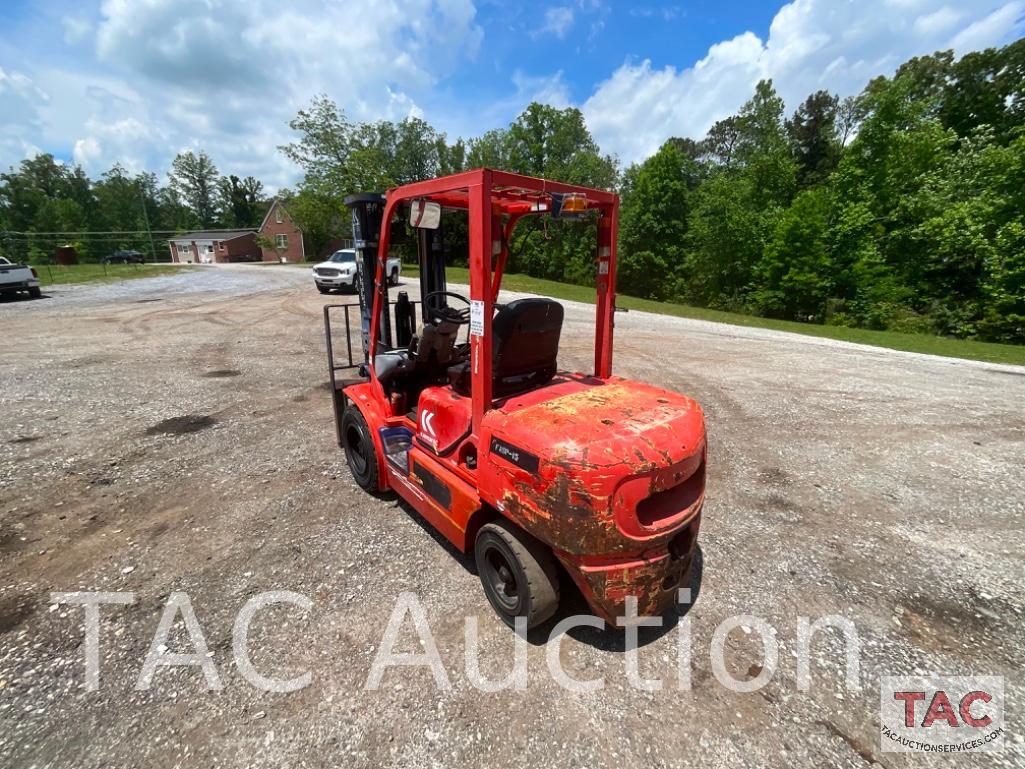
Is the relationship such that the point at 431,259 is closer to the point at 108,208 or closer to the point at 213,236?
the point at 213,236

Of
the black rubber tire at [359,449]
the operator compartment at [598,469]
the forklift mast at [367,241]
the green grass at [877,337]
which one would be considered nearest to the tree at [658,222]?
the green grass at [877,337]

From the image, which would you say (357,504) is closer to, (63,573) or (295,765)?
(63,573)

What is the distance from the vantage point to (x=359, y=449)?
4.72 meters


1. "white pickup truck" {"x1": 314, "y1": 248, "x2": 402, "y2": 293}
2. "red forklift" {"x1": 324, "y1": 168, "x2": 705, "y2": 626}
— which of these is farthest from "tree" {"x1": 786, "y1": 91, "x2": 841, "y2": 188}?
"red forklift" {"x1": 324, "y1": 168, "x2": 705, "y2": 626}

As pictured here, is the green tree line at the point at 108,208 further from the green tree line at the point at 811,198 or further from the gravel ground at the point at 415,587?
the gravel ground at the point at 415,587

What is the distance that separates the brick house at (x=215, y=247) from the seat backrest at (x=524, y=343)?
70.9 meters

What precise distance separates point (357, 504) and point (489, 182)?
324 cm

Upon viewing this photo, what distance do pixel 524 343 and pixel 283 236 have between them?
6399 centimetres

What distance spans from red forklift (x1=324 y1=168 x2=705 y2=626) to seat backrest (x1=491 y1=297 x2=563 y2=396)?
1 cm

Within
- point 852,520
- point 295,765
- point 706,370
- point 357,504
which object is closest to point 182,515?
point 357,504

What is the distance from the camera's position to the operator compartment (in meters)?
2.44

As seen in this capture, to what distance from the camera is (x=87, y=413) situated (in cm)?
674

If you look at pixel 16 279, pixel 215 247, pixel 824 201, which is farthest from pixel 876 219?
pixel 215 247

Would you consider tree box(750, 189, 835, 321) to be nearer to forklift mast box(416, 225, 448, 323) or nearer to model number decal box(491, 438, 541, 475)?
forklift mast box(416, 225, 448, 323)
